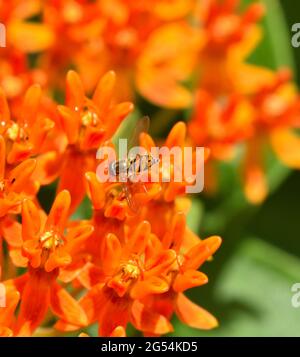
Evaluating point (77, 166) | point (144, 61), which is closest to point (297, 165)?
point (144, 61)

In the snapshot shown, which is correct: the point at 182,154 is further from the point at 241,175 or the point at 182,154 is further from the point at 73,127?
the point at 241,175

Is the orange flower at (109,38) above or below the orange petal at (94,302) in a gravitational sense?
above

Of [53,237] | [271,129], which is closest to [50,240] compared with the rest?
[53,237]

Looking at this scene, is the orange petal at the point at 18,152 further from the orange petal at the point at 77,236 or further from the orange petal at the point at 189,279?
the orange petal at the point at 189,279

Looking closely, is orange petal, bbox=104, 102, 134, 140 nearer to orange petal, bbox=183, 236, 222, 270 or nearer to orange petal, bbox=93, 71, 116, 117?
orange petal, bbox=93, 71, 116, 117

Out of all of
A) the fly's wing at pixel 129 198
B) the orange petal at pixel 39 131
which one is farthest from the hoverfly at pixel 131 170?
the orange petal at pixel 39 131

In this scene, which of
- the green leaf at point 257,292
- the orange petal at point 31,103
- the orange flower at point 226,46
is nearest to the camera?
the orange petal at point 31,103

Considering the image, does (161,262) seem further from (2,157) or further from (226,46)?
(226,46)

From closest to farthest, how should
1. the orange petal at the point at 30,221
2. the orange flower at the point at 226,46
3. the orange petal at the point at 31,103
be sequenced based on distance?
the orange petal at the point at 30,221, the orange petal at the point at 31,103, the orange flower at the point at 226,46
